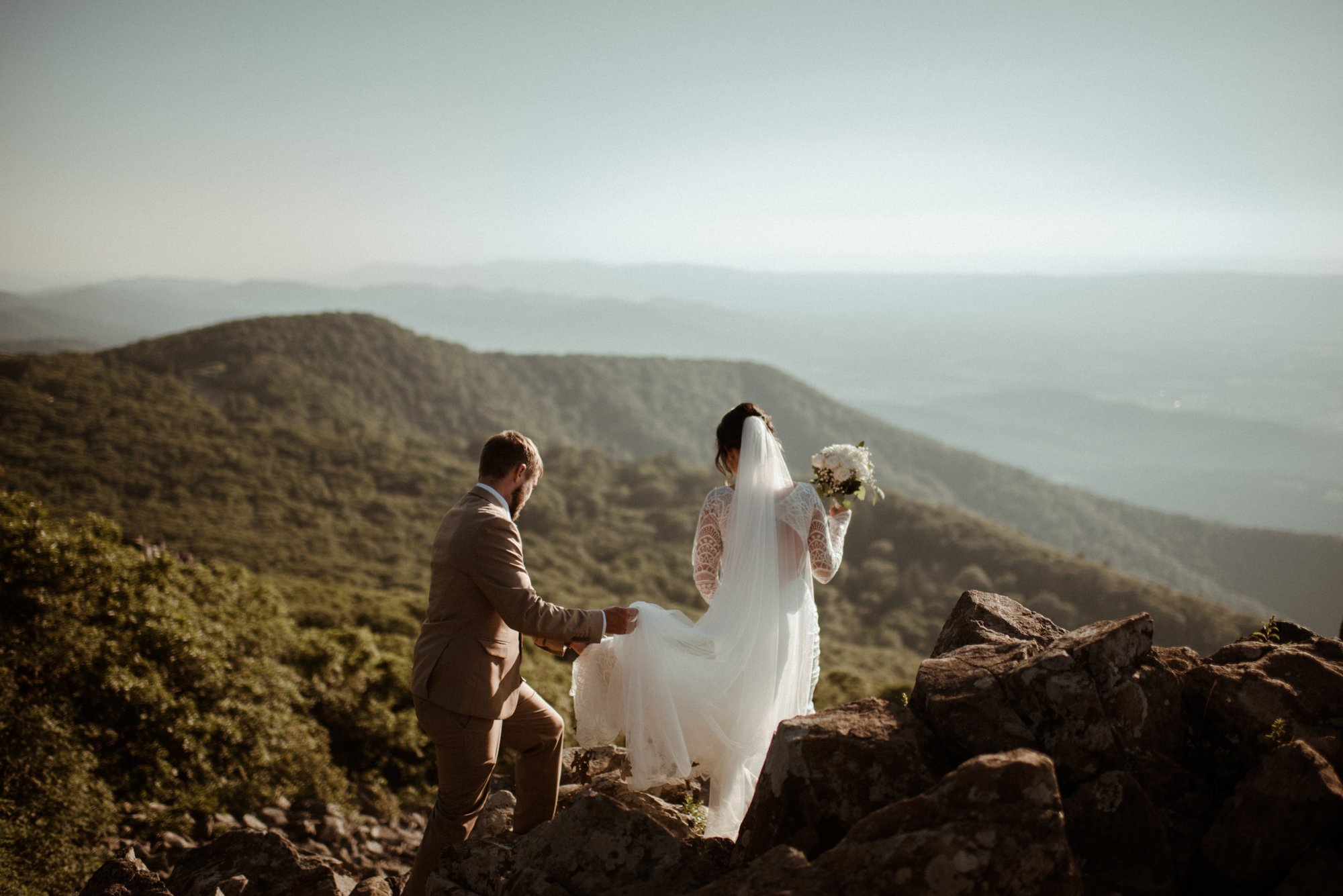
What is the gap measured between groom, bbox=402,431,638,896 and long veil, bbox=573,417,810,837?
55 centimetres

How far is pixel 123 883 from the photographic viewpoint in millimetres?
4543

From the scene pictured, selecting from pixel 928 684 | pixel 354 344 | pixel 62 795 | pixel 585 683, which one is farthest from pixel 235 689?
pixel 354 344

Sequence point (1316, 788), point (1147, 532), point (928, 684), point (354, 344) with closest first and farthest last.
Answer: point (1316, 788) → point (928, 684) → point (354, 344) → point (1147, 532)

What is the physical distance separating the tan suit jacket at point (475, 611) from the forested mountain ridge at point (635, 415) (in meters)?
43.7

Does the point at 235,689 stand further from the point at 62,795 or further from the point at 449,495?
the point at 449,495

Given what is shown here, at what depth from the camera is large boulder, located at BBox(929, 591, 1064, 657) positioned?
14.8 ft

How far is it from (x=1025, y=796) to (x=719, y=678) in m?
2.42

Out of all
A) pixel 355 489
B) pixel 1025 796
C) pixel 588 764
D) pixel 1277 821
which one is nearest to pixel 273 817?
pixel 588 764

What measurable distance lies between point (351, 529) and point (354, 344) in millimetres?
35534

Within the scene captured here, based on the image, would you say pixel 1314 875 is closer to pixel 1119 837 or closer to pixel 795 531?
pixel 1119 837

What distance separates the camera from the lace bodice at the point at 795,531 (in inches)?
218

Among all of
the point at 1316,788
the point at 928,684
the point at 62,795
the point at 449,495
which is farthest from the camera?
the point at 449,495

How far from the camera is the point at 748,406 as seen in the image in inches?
226

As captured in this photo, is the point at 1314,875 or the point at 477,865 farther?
the point at 477,865
